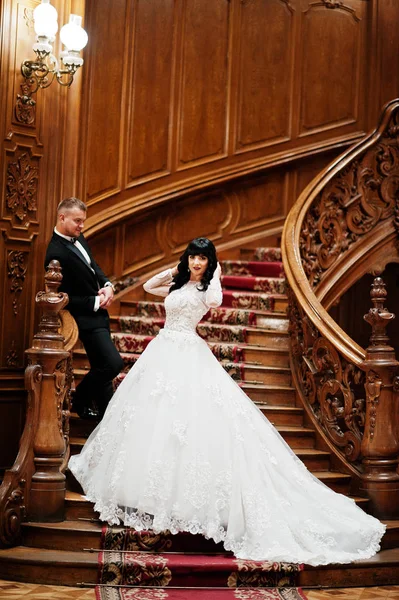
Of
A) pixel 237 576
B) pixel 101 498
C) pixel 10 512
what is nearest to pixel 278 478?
pixel 237 576

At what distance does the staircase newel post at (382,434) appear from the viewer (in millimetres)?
5465

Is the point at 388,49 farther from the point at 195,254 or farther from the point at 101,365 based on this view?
the point at 101,365

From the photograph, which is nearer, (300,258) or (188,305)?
(188,305)

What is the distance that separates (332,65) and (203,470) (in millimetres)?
5160

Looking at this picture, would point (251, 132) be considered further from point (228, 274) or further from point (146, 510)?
point (146, 510)

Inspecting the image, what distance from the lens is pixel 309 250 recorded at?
22.5ft

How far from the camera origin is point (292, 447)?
5980mm

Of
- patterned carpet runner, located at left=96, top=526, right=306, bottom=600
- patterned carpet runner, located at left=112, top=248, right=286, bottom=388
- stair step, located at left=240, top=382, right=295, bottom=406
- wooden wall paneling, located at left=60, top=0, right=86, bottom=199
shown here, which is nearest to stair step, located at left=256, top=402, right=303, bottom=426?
stair step, located at left=240, top=382, right=295, bottom=406

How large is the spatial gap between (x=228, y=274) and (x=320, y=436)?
2350 mm

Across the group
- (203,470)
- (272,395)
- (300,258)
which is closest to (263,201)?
(300,258)

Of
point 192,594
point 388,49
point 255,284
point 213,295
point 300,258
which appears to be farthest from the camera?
point 388,49

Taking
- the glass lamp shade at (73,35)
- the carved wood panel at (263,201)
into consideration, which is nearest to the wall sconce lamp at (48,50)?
the glass lamp shade at (73,35)

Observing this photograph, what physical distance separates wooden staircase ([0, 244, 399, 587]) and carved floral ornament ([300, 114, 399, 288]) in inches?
19.8

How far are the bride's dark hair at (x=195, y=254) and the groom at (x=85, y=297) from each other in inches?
17.9
